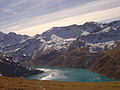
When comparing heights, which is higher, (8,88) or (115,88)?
(8,88)

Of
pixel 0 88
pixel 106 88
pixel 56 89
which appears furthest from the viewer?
pixel 106 88

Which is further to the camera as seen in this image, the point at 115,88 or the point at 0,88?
the point at 115,88

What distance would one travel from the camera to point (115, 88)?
46156 millimetres

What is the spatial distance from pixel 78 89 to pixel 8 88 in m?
13.9

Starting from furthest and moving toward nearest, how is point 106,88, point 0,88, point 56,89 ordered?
point 106,88 → point 56,89 → point 0,88

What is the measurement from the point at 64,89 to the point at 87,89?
488 centimetres

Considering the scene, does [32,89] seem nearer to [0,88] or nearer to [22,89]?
[22,89]

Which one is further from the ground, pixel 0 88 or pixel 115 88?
pixel 0 88

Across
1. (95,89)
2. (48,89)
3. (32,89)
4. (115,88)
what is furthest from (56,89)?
(115,88)

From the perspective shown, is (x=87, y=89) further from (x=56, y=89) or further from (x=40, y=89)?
(x=40, y=89)

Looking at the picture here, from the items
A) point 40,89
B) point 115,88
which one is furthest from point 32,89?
point 115,88

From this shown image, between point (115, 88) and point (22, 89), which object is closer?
point (22, 89)

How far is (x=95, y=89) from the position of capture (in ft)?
153

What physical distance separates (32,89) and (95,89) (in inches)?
507
